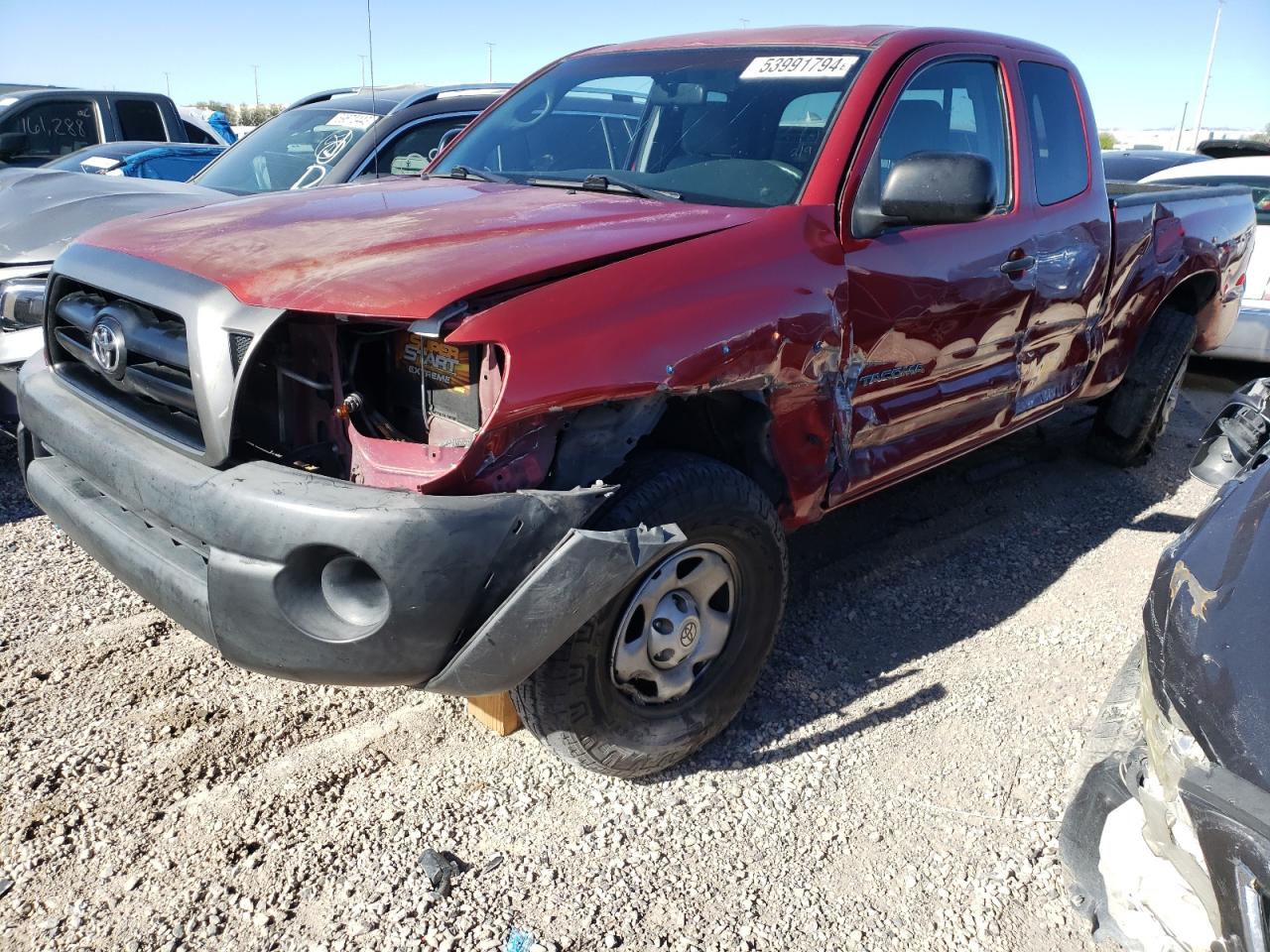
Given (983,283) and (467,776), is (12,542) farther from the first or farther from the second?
(983,283)

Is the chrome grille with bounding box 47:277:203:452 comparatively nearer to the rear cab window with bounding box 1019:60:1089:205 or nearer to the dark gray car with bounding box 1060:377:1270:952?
the dark gray car with bounding box 1060:377:1270:952

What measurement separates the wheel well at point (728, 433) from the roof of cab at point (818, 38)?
1.32 metres

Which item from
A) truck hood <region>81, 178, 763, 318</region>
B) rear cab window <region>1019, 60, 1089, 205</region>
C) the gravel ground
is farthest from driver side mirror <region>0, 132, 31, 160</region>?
rear cab window <region>1019, 60, 1089, 205</region>

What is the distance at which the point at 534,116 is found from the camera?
12.0 feet

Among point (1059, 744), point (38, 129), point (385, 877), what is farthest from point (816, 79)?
point (38, 129)

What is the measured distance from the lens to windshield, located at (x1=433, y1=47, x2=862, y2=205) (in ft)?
9.65

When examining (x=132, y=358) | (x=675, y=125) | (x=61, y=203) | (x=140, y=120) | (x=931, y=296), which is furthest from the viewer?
(x=140, y=120)

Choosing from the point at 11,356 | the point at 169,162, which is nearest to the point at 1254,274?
the point at 11,356

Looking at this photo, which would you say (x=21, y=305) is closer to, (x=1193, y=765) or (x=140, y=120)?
(x=1193, y=765)

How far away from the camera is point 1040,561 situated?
4168mm

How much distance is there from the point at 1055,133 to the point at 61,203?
458cm

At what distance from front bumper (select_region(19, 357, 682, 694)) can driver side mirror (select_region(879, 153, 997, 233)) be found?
122cm

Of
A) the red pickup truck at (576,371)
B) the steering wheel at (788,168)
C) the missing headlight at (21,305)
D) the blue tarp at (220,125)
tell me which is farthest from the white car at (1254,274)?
the blue tarp at (220,125)

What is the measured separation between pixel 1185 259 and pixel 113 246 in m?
4.65
